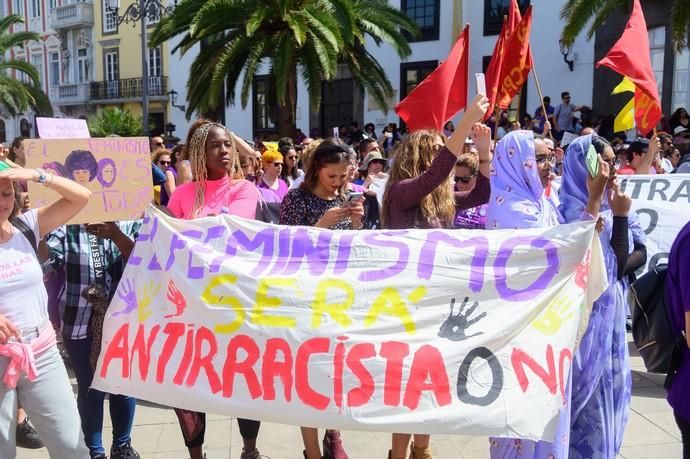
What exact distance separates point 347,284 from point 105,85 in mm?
34486

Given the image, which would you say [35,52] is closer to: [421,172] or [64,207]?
[64,207]

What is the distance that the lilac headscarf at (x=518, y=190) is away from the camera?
9.80 ft

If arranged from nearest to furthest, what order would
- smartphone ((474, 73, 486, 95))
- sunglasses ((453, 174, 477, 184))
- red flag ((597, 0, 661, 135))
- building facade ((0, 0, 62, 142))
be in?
smartphone ((474, 73, 486, 95)) < sunglasses ((453, 174, 477, 184)) < red flag ((597, 0, 661, 135)) < building facade ((0, 0, 62, 142))

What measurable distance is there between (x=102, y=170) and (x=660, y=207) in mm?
4358

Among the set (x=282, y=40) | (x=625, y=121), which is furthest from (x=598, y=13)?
(x=625, y=121)

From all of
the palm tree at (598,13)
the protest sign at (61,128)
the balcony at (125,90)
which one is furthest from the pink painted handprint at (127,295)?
the balcony at (125,90)

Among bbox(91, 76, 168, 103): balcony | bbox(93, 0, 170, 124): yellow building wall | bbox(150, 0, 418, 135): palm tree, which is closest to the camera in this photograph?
bbox(150, 0, 418, 135): palm tree

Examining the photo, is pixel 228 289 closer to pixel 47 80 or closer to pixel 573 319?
pixel 573 319

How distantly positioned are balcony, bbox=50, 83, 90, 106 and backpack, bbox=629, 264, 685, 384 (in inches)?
1410

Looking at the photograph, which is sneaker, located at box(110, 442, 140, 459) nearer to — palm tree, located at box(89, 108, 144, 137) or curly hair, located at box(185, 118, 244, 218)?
curly hair, located at box(185, 118, 244, 218)

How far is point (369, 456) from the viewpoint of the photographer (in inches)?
145

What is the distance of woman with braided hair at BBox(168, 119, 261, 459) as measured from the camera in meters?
3.36

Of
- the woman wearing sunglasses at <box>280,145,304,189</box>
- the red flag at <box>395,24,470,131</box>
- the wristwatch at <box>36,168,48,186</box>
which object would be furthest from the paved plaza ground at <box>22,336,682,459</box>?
the woman wearing sunglasses at <box>280,145,304,189</box>

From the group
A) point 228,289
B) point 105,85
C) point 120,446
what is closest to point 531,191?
point 228,289
